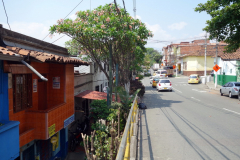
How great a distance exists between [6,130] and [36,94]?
3.46 metres

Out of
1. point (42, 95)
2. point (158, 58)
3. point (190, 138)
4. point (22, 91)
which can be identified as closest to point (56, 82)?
point (42, 95)

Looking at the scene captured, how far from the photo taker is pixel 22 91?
7.31 meters

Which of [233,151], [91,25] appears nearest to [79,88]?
[91,25]

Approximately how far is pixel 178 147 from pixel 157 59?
94307 millimetres

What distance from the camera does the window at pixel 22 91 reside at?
6766mm

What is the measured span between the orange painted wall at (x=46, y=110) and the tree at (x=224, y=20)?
1152cm

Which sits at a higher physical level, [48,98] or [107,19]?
[107,19]

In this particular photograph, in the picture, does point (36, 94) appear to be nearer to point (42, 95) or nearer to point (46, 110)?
point (42, 95)

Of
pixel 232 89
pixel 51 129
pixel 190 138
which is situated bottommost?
pixel 190 138

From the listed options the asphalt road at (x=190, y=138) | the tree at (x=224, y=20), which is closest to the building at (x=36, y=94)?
the asphalt road at (x=190, y=138)

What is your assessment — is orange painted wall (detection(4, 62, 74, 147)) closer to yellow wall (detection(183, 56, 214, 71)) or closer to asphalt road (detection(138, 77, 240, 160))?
asphalt road (detection(138, 77, 240, 160))

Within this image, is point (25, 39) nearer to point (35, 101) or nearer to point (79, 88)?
point (35, 101)

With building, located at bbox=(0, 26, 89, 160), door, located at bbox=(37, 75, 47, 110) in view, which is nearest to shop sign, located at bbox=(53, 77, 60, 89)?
building, located at bbox=(0, 26, 89, 160)

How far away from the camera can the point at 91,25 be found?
13992 millimetres
